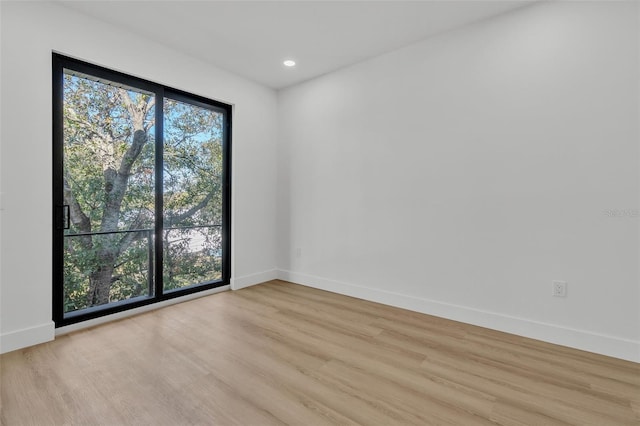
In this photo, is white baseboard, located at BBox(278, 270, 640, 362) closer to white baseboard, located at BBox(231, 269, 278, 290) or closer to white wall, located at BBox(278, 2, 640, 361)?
white wall, located at BBox(278, 2, 640, 361)

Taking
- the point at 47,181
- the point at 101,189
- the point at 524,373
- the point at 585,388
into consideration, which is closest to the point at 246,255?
the point at 101,189

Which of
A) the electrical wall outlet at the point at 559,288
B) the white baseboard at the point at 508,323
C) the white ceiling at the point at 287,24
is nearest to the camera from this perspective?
the white baseboard at the point at 508,323

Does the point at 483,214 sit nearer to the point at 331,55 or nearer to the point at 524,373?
the point at 524,373

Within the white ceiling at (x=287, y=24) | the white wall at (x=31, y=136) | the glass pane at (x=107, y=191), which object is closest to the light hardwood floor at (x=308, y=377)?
the white wall at (x=31, y=136)

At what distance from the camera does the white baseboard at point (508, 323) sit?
2.15 meters

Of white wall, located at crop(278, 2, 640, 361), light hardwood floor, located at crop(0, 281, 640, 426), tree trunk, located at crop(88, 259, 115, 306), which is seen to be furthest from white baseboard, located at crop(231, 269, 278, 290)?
tree trunk, located at crop(88, 259, 115, 306)

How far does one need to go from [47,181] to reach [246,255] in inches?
83.1

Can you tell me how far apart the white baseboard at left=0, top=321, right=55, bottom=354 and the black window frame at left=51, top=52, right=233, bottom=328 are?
4.9 inches

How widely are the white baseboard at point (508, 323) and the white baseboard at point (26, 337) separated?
2.66 meters

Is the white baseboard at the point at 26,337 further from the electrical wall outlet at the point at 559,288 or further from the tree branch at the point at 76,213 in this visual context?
the electrical wall outlet at the point at 559,288

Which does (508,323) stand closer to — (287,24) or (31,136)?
(287,24)

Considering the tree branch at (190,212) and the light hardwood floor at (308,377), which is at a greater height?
the tree branch at (190,212)

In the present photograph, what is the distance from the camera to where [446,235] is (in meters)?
2.89

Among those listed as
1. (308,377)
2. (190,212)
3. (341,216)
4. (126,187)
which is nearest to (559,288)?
(308,377)
